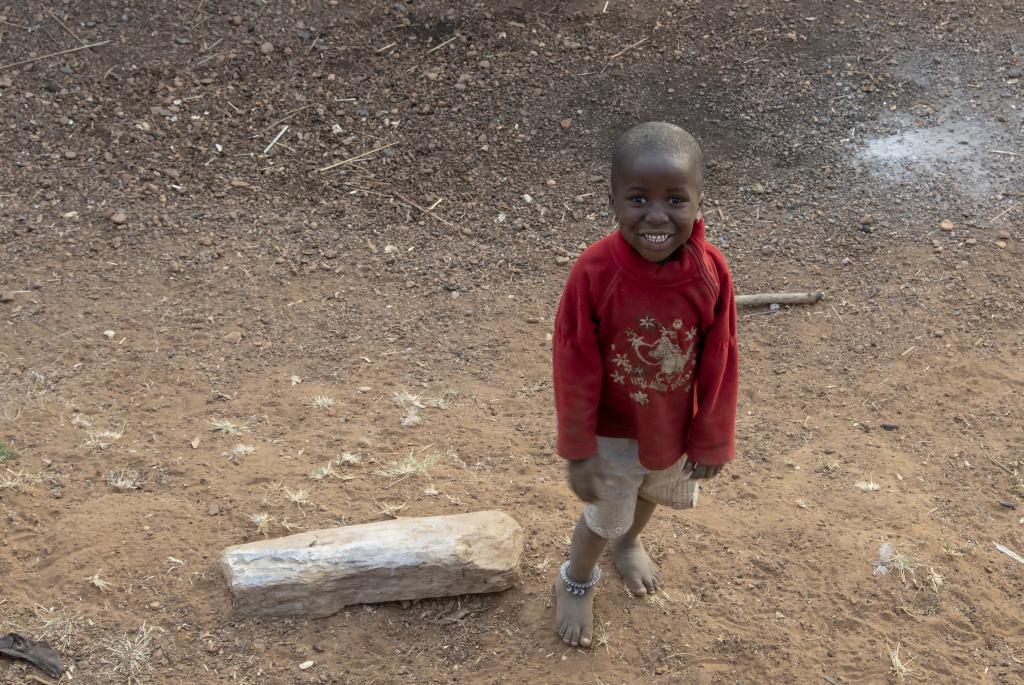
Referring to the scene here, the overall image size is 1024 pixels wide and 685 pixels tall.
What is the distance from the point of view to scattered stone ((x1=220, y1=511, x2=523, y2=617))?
121 inches

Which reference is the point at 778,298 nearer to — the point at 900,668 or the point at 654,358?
the point at 900,668

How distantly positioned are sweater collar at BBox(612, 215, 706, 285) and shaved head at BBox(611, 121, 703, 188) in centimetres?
16

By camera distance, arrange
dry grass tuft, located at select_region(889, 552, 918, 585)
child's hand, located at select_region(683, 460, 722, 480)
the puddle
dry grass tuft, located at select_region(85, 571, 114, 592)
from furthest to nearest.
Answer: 1. the puddle
2. dry grass tuft, located at select_region(889, 552, 918, 585)
3. dry grass tuft, located at select_region(85, 571, 114, 592)
4. child's hand, located at select_region(683, 460, 722, 480)

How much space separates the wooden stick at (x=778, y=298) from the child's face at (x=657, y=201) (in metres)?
2.81

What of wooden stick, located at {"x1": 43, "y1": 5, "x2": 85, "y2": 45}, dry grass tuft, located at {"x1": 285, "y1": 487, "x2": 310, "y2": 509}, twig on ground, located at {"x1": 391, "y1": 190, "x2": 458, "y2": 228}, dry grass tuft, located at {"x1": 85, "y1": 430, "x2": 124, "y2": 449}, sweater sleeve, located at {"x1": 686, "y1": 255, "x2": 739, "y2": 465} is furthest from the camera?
wooden stick, located at {"x1": 43, "y1": 5, "x2": 85, "y2": 45}

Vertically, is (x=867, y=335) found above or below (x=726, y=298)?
below

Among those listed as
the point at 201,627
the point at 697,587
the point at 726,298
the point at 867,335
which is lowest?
the point at 867,335

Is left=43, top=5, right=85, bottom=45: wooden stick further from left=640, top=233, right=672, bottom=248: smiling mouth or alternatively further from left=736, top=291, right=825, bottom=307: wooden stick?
left=640, top=233, right=672, bottom=248: smiling mouth

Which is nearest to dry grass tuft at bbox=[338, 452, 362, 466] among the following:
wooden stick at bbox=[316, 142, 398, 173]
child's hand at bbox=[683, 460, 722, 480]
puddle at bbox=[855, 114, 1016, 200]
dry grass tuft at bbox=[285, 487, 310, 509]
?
dry grass tuft at bbox=[285, 487, 310, 509]

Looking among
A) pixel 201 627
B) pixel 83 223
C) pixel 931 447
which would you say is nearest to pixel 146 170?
pixel 83 223

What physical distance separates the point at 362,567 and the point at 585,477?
0.90 metres

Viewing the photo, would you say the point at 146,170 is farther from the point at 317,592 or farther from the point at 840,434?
the point at 840,434

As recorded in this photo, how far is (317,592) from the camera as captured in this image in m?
3.10

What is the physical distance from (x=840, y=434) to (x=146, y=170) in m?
4.14
